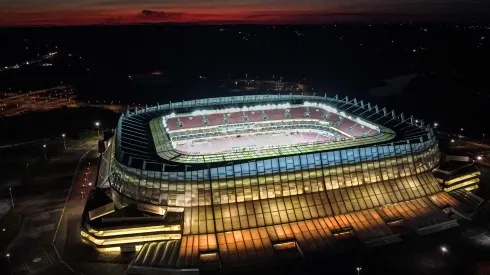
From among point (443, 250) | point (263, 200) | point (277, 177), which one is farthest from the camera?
point (277, 177)

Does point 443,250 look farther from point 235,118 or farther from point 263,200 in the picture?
point 235,118

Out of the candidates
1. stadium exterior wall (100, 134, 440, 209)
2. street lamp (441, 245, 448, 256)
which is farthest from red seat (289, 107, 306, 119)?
street lamp (441, 245, 448, 256)

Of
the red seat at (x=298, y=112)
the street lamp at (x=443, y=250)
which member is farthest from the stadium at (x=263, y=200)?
the red seat at (x=298, y=112)

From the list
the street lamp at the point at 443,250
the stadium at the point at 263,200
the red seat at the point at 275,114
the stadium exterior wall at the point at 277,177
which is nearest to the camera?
the street lamp at the point at 443,250

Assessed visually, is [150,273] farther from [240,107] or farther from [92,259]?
[240,107]

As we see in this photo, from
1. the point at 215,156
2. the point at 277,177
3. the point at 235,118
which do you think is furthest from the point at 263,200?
the point at 235,118

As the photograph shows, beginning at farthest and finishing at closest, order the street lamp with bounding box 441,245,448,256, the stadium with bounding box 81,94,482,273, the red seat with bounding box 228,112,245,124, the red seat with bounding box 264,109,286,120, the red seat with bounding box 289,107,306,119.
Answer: the red seat with bounding box 289,107,306,119, the red seat with bounding box 264,109,286,120, the red seat with bounding box 228,112,245,124, the stadium with bounding box 81,94,482,273, the street lamp with bounding box 441,245,448,256

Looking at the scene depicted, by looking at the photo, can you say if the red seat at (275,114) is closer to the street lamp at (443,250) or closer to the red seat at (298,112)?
the red seat at (298,112)

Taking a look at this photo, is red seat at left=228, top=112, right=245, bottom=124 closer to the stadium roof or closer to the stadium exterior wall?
the stadium roof
